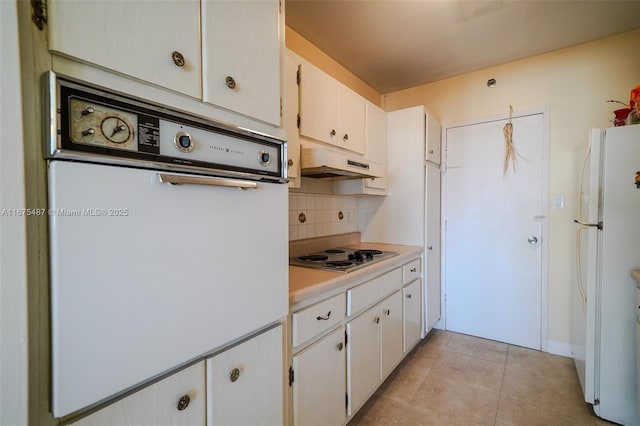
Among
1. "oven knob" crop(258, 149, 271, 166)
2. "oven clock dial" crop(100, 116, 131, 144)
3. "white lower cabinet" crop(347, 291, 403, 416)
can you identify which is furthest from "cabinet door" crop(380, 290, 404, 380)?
"oven clock dial" crop(100, 116, 131, 144)

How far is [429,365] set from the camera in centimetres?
229

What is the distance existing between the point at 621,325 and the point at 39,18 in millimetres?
2686

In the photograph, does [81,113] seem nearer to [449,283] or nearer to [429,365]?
[429,365]

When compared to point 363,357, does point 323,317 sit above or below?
above

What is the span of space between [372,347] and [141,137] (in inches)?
64.6

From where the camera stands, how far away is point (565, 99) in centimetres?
237

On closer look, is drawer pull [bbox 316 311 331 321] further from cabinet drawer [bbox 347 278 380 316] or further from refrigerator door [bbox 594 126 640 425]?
refrigerator door [bbox 594 126 640 425]

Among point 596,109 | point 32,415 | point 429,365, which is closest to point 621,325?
point 429,365

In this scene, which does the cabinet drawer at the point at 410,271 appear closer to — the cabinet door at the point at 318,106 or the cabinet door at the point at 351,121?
the cabinet door at the point at 351,121

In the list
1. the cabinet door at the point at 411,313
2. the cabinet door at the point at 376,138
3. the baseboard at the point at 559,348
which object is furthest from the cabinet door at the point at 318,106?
the baseboard at the point at 559,348

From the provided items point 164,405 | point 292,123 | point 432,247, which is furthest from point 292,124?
point 432,247

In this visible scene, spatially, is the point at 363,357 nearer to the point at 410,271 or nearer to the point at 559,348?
the point at 410,271

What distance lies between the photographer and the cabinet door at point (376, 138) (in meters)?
2.34

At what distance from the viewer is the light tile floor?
1718 millimetres
